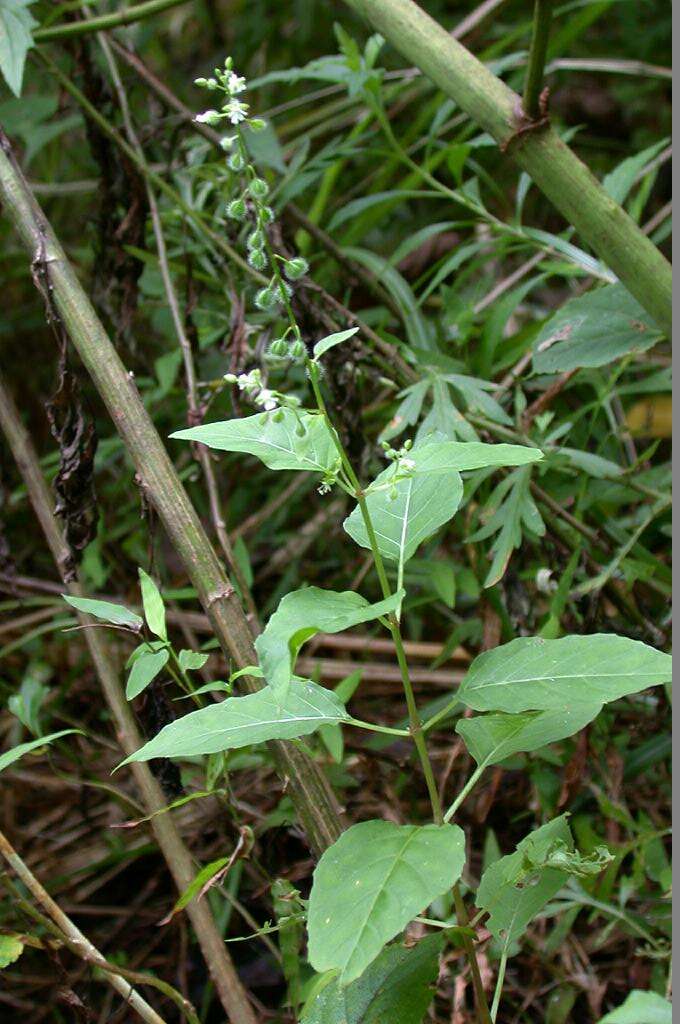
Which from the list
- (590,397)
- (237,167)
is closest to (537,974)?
(590,397)

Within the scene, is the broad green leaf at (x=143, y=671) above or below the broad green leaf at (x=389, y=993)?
above

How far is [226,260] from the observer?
62.1 inches

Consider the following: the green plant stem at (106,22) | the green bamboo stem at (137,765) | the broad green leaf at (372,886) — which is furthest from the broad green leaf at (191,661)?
the green plant stem at (106,22)

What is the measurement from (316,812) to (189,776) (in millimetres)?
403

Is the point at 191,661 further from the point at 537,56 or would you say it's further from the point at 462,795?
the point at 537,56

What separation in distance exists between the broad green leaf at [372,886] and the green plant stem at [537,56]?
2.49 ft

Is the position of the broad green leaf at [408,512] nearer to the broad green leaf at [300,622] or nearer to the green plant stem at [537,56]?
the broad green leaf at [300,622]

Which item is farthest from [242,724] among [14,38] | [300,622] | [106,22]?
[106,22]

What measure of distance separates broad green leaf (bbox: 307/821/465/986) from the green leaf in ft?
3.09

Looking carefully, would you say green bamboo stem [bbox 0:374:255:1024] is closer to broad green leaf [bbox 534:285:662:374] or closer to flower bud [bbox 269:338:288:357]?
flower bud [bbox 269:338:288:357]

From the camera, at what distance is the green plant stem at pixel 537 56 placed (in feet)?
3.72

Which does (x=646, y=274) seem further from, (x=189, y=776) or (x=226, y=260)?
(x=189, y=776)

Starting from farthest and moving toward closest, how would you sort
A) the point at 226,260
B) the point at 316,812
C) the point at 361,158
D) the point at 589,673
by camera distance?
the point at 361,158
the point at 226,260
the point at 316,812
the point at 589,673

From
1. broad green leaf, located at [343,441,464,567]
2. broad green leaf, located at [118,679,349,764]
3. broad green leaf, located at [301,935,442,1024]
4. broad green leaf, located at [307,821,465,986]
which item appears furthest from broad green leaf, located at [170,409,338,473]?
broad green leaf, located at [301,935,442,1024]
